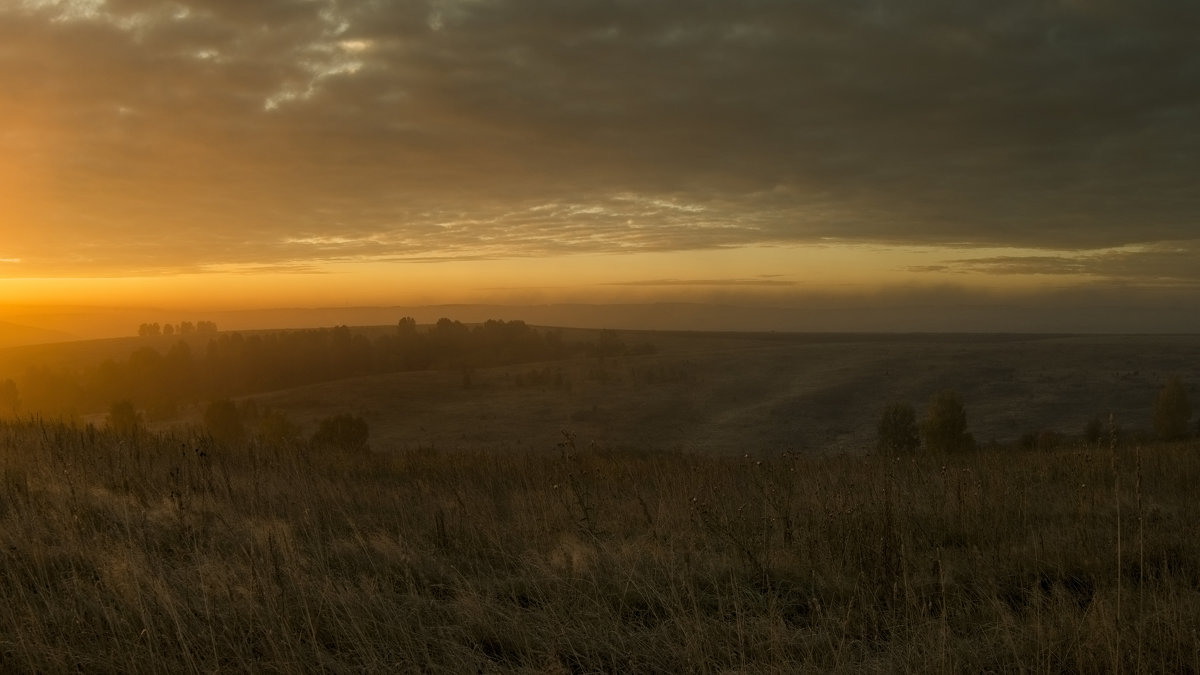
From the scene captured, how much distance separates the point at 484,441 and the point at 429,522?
212 ft

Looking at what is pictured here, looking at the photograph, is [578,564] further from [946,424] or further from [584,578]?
[946,424]

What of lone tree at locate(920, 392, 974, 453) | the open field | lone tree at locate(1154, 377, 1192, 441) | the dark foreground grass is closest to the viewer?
the dark foreground grass

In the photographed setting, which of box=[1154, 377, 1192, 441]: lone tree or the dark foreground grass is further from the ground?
the dark foreground grass

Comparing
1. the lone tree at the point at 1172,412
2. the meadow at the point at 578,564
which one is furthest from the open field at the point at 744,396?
the meadow at the point at 578,564

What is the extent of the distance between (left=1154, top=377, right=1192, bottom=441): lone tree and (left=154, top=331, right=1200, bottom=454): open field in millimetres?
6623

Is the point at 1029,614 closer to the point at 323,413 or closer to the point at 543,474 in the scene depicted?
the point at 543,474

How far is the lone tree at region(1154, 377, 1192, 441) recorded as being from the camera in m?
57.9

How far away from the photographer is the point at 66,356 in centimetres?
12925

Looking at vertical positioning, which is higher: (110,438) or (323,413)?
(110,438)

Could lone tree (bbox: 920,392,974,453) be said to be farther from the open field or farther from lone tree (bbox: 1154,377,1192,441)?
lone tree (bbox: 1154,377,1192,441)

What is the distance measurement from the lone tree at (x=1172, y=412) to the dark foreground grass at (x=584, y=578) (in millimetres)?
61249

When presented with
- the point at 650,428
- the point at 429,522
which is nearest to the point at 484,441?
the point at 650,428

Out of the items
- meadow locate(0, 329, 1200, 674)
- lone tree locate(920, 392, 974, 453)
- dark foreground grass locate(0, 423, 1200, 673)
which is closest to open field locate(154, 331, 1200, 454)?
lone tree locate(920, 392, 974, 453)

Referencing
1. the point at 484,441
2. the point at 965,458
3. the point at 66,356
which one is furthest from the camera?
the point at 66,356
